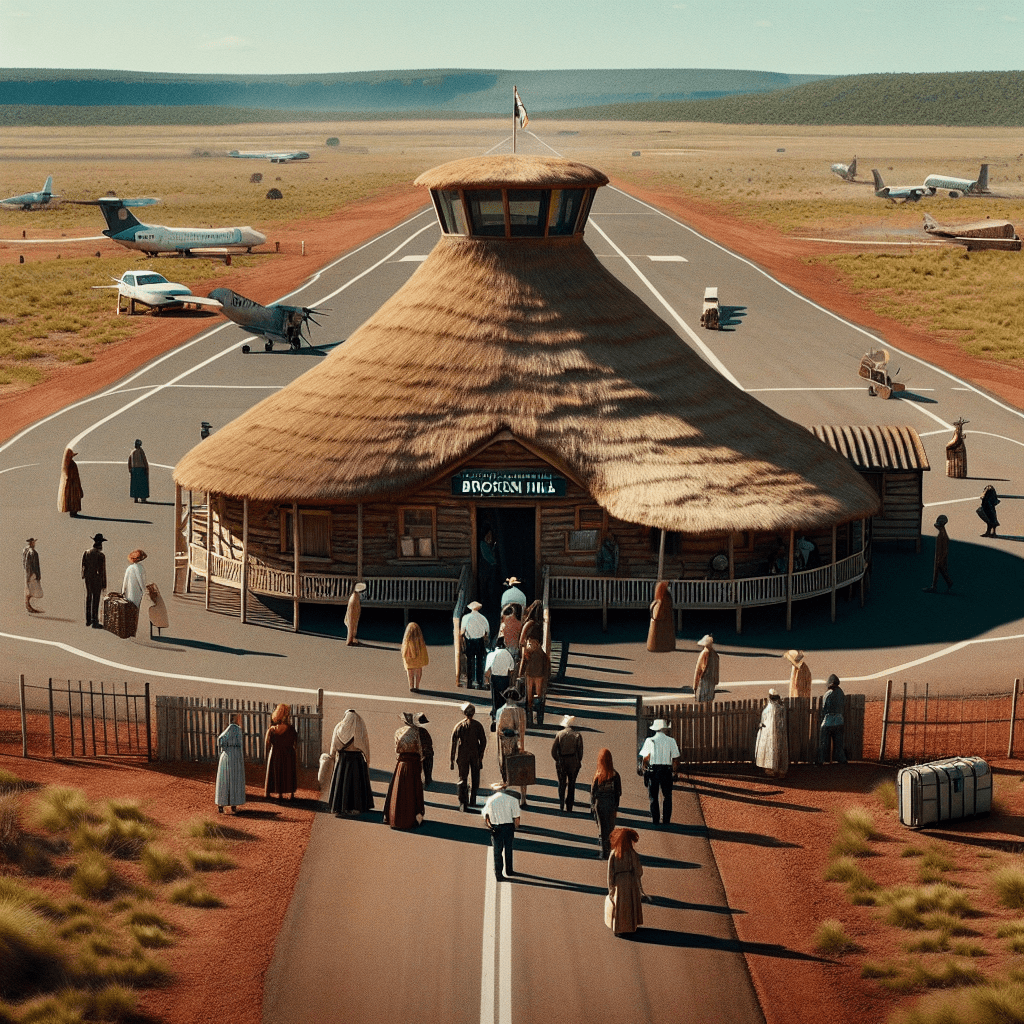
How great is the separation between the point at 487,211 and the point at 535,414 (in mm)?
6013

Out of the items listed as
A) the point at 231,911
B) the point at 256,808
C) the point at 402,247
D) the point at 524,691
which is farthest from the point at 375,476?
the point at 402,247

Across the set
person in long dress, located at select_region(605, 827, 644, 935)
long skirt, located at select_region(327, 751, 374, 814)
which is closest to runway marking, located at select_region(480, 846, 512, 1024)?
person in long dress, located at select_region(605, 827, 644, 935)

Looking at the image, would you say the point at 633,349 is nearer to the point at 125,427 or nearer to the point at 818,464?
the point at 818,464

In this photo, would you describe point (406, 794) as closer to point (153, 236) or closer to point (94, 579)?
point (94, 579)

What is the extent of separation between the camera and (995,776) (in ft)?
81.5

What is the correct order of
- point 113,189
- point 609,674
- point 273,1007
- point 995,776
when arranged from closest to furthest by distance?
1. point 273,1007
2. point 995,776
3. point 609,674
4. point 113,189

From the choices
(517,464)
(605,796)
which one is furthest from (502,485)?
(605,796)

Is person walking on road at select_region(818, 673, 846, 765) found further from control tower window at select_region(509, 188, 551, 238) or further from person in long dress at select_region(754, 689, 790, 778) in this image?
control tower window at select_region(509, 188, 551, 238)

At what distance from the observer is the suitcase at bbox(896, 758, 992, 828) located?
22516 millimetres

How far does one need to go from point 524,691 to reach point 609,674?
334 cm

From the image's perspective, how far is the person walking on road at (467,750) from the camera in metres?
22.6

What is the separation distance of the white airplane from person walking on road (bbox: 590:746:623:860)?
2383 inches

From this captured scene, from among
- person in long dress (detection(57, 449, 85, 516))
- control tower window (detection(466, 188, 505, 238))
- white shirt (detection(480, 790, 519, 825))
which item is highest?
control tower window (detection(466, 188, 505, 238))

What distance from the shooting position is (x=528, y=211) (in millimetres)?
35531
